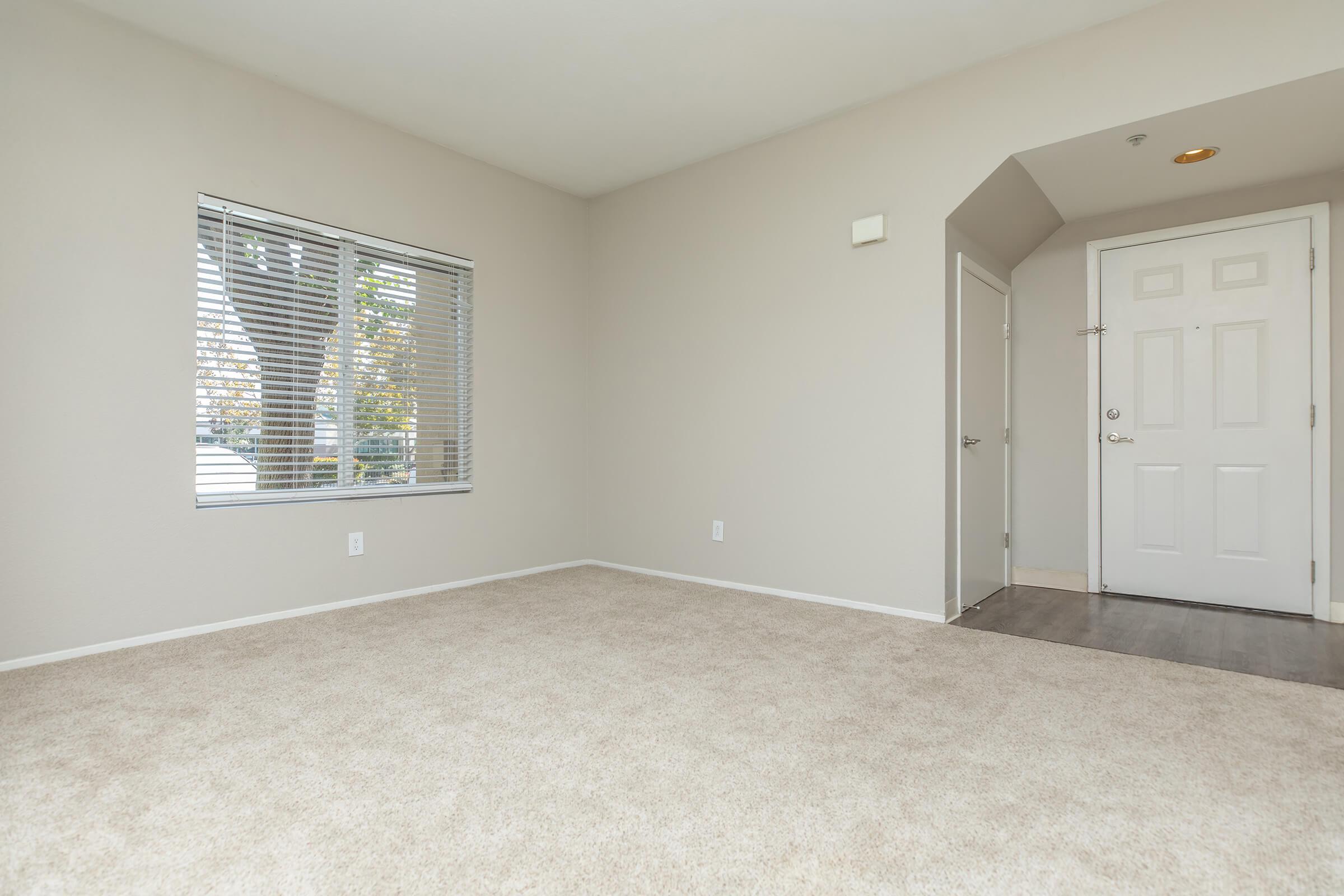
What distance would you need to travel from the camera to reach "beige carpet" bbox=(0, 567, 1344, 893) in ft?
4.50

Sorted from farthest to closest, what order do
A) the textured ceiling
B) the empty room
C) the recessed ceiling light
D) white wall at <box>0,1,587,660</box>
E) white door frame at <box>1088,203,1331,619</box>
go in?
white door frame at <box>1088,203,1331,619</box>, the recessed ceiling light, the textured ceiling, white wall at <box>0,1,587,660</box>, the empty room

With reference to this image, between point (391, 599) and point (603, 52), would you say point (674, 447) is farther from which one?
point (603, 52)

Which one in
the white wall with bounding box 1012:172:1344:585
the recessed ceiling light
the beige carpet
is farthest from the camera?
the white wall with bounding box 1012:172:1344:585

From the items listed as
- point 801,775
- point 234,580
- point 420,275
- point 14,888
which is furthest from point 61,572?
point 801,775

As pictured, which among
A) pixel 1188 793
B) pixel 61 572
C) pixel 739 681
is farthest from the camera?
pixel 61 572

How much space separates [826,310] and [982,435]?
1.11 m

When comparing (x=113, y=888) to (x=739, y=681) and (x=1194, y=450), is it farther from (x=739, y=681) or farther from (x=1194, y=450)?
(x=1194, y=450)

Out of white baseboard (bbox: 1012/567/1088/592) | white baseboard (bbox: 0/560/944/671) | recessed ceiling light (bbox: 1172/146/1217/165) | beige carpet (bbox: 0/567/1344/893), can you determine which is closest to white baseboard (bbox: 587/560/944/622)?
white baseboard (bbox: 0/560/944/671)

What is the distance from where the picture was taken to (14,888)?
1295mm

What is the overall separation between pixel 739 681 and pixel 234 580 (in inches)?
94.6

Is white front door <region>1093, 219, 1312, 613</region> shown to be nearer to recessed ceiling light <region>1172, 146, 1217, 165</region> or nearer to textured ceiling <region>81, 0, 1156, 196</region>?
recessed ceiling light <region>1172, 146, 1217, 165</region>

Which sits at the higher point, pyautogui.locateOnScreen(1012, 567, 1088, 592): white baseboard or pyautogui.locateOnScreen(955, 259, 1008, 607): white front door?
pyautogui.locateOnScreen(955, 259, 1008, 607): white front door

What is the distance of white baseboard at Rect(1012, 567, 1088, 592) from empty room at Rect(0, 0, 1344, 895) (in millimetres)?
19

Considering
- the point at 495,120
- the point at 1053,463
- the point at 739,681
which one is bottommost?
the point at 739,681
